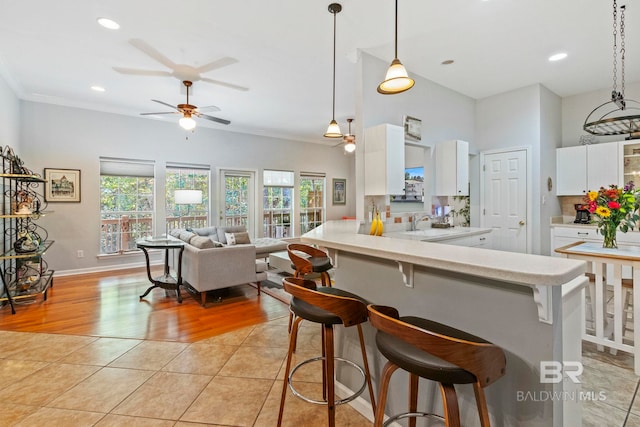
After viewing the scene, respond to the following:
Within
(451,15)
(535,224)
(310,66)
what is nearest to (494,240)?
(535,224)

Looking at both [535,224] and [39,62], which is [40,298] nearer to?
[39,62]

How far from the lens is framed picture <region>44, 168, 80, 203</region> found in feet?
15.9

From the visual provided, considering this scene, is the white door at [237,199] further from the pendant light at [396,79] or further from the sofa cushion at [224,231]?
the pendant light at [396,79]

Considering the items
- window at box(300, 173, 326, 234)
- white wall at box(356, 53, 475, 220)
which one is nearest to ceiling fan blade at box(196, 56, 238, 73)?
white wall at box(356, 53, 475, 220)

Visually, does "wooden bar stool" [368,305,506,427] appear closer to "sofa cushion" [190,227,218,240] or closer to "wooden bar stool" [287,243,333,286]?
"wooden bar stool" [287,243,333,286]

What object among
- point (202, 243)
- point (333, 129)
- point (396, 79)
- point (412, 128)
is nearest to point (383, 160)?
point (333, 129)

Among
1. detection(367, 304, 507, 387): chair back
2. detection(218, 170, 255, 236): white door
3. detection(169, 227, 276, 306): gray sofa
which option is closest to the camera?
detection(367, 304, 507, 387): chair back

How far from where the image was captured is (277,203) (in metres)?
7.43

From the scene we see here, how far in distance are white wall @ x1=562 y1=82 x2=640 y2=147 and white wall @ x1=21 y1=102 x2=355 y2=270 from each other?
6.33 m

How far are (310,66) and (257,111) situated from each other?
2.13 metres

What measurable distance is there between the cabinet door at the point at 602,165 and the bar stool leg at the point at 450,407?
16.5 ft

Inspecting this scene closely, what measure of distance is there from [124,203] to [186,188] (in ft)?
3.74

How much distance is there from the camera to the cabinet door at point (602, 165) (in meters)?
4.17

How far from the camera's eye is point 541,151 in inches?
168
